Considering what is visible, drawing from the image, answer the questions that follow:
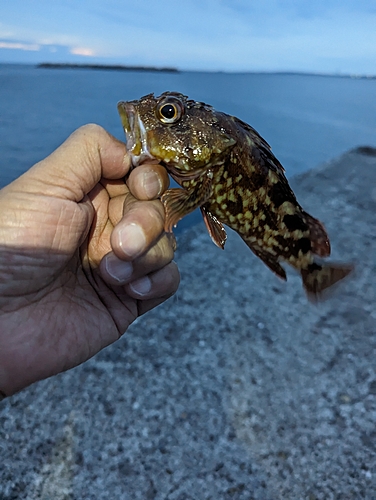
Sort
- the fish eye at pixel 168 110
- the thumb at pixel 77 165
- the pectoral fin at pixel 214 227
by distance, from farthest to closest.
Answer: the pectoral fin at pixel 214 227, the thumb at pixel 77 165, the fish eye at pixel 168 110

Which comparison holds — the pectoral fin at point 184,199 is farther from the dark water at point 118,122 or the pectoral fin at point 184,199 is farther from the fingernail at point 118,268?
the dark water at point 118,122

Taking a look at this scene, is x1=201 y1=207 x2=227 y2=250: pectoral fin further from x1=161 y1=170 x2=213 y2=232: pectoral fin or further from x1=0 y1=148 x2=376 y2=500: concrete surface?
x1=0 y1=148 x2=376 y2=500: concrete surface

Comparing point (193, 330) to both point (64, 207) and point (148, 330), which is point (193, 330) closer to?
point (148, 330)

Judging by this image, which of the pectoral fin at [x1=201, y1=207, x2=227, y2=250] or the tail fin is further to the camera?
the tail fin

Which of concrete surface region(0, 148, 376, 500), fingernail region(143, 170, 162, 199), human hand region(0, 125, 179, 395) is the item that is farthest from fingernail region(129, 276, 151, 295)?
concrete surface region(0, 148, 376, 500)

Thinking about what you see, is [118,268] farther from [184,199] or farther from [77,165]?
[77,165]

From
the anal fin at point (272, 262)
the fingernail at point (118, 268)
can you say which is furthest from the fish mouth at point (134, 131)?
the anal fin at point (272, 262)
